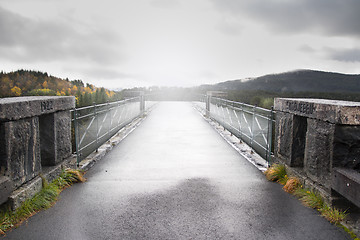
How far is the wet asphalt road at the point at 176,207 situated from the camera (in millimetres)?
2945

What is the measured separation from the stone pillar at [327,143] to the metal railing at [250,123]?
945 millimetres

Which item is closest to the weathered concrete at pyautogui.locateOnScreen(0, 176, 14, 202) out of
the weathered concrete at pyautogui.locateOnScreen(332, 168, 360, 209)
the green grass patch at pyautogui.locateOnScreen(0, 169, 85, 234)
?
the green grass patch at pyautogui.locateOnScreen(0, 169, 85, 234)

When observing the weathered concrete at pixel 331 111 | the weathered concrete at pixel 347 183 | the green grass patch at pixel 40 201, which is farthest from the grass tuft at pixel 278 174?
the green grass patch at pixel 40 201

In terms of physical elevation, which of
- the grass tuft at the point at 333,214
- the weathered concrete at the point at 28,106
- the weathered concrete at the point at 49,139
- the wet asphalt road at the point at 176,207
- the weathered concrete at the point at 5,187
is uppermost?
the weathered concrete at the point at 28,106

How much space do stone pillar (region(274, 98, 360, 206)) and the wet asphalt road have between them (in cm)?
50

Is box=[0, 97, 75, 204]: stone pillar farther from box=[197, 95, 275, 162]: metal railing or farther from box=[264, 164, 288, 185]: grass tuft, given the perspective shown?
box=[197, 95, 275, 162]: metal railing

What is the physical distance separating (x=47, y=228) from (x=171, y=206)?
149cm

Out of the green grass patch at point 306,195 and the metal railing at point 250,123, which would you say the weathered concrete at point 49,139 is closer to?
the green grass patch at point 306,195

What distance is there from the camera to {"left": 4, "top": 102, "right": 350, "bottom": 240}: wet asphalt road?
2.95 metres

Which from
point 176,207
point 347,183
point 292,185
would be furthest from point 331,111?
point 176,207

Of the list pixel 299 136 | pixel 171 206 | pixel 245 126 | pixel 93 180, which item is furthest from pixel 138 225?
pixel 245 126

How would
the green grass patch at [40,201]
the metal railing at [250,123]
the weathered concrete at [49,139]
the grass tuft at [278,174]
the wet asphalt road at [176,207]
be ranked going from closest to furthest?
1. the wet asphalt road at [176,207]
2. the green grass patch at [40,201]
3. the weathered concrete at [49,139]
4. the grass tuft at [278,174]
5. the metal railing at [250,123]

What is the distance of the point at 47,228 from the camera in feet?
9.93

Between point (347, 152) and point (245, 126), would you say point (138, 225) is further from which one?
point (245, 126)
